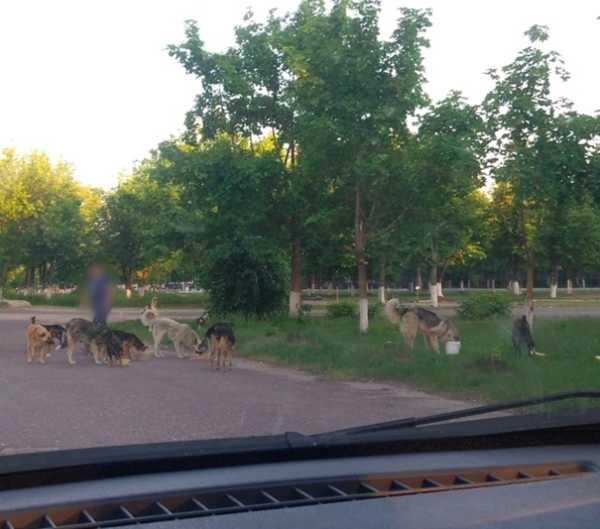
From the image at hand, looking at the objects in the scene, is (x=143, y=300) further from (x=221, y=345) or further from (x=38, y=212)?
(x=221, y=345)

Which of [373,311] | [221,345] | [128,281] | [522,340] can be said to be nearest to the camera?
[522,340]

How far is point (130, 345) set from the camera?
1827 cm

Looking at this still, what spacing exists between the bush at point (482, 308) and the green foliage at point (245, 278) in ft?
20.1

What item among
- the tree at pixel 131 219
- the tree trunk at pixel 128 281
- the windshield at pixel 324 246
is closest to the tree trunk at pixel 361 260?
the windshield at pixel 324 246

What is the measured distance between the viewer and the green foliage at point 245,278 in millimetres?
27297

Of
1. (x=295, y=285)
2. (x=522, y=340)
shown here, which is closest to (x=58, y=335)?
(x=522, y=340)

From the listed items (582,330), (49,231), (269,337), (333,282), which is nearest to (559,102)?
(582,330)

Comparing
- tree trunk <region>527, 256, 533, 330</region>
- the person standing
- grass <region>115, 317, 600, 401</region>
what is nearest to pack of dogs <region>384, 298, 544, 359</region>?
grass <region>115, 317, 600, 401</region>

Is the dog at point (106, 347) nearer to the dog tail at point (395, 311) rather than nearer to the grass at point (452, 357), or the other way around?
the grass at point (452, 357)

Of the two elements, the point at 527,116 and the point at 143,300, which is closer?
the point at 527,116

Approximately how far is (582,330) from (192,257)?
15707 millimetres

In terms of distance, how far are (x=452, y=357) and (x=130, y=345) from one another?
6.86 m

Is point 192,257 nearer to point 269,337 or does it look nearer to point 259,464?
point 269,337

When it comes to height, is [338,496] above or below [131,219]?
below
